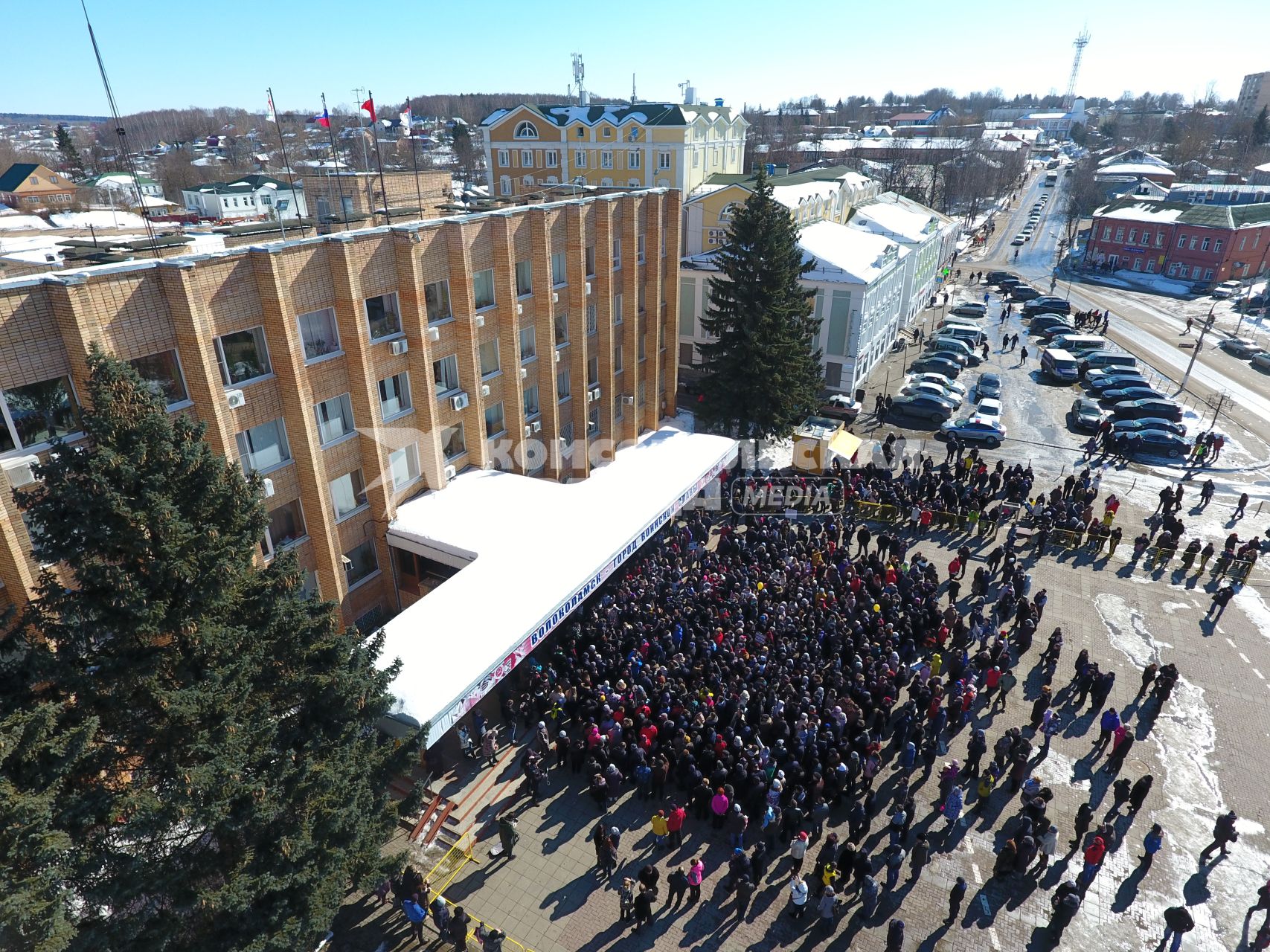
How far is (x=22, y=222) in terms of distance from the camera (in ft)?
79.7

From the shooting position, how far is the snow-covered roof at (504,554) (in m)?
13.8

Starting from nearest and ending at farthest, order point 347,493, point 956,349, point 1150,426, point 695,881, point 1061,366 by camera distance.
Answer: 1. point 695,881
2. point 347,493
3. point 1150,426
4. point 1061,366
5. point 956,349

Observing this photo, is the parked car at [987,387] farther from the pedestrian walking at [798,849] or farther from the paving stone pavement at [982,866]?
→ the pedestrian walking at [798,849]

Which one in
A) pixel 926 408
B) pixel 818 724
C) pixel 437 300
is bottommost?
pixel 926 408

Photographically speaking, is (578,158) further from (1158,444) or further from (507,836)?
(507,836)

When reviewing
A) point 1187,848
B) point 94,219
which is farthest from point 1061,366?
point 94,219

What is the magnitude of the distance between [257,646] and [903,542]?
20443 millimetres

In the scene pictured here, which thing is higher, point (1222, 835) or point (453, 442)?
point (453, 442)

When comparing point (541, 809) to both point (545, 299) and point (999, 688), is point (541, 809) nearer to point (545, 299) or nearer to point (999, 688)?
point (999, 688)

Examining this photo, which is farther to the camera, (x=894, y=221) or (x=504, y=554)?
(x=894, y=221)

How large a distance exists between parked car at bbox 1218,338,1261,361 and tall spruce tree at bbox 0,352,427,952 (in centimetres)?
5565

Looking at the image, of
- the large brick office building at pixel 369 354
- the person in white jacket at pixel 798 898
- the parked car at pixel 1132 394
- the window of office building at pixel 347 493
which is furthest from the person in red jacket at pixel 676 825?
the parked car at pixel 1132 394

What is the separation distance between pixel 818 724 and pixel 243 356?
1385 cm

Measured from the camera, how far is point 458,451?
67.1 feet
